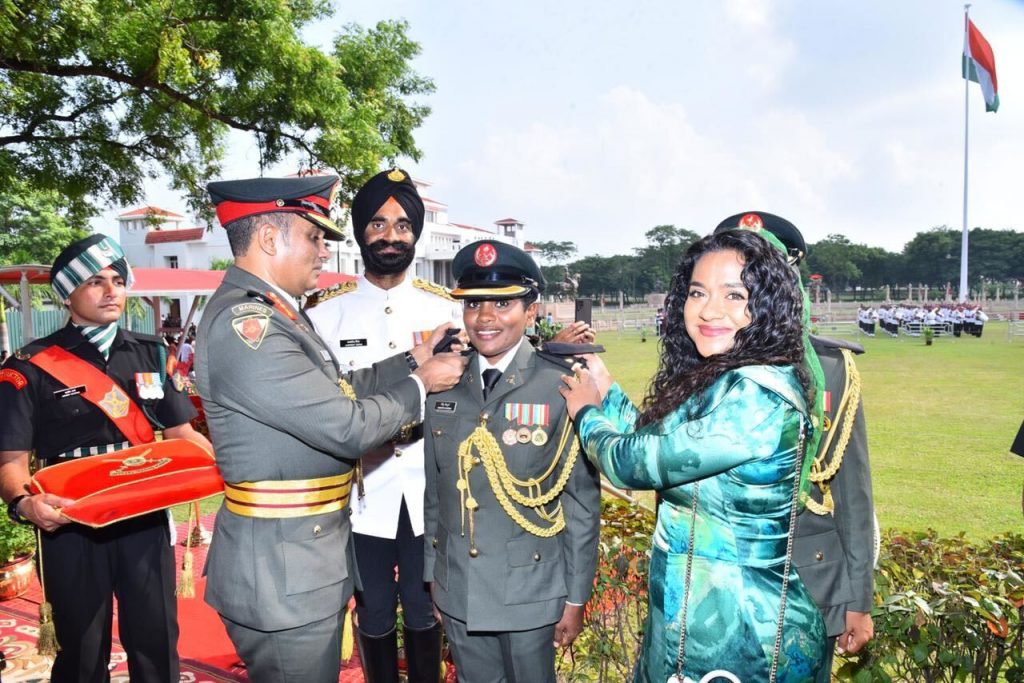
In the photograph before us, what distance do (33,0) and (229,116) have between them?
2.63 m

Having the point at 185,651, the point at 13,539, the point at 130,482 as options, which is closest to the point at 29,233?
the point at 13,539

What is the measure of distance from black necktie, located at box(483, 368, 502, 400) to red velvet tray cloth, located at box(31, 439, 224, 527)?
1.09m

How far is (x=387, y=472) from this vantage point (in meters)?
3.12

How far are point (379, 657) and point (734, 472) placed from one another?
205 cm

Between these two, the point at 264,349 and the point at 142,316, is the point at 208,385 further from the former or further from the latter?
the point at 142,316

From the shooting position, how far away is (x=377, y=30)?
9227 millimetres

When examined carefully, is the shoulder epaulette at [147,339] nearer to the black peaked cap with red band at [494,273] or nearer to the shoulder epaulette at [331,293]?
the shoulder epaulette at [331,293]

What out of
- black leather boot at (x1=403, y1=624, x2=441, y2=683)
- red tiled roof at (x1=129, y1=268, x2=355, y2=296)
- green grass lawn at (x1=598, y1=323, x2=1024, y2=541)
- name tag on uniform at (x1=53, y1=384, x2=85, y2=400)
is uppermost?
red tiled roof at (x1=129, y1=268, x2=355, y2=296)

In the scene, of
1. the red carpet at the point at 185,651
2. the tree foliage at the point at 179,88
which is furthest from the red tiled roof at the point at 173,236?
the red carpet at the point at 185,651

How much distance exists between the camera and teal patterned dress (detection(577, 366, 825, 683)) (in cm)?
178

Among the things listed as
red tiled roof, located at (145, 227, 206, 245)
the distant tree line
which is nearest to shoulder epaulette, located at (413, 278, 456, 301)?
red tiled roof, located at (145, 227, 206, 245)

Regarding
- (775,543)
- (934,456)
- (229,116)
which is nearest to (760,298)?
(775,543)

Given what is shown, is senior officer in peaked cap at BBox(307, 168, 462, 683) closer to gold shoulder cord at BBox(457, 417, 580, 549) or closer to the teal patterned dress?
gold shoulder cord at BBox(457, 417, 580, 549)

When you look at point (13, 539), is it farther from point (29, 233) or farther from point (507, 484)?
point (29, 233)
